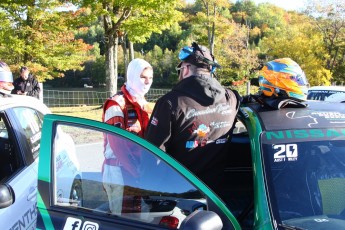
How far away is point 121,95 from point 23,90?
8.25 m

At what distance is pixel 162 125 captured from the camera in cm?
241

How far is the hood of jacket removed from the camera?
250cm

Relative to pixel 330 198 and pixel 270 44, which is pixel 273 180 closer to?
pixel 330 198

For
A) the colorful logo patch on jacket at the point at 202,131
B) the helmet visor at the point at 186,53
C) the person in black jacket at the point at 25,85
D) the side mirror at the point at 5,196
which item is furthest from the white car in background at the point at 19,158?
the person in black jacket at the point at 25,85

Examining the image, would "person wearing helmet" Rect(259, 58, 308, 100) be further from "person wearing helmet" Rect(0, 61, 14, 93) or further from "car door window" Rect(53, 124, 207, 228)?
"person wearing helmet" Rect(0, 61, 14, 93)

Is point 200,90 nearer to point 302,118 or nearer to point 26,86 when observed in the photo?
point 302,118

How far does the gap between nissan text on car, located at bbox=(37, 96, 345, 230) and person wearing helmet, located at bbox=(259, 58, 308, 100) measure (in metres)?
0.23

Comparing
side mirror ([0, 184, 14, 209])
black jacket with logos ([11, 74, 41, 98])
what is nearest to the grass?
black jacket with logos ([11, 74, 41, 98])

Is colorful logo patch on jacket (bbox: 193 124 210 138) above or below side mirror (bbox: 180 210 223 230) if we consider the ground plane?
above

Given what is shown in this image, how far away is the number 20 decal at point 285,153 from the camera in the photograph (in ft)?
7.54

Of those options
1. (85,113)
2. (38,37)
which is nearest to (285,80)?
(85,113)

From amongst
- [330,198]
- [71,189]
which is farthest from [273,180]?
[71,189]

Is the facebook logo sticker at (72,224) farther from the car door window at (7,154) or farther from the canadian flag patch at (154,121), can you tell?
the car door window at (7,154)

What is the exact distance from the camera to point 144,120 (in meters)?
3.24
